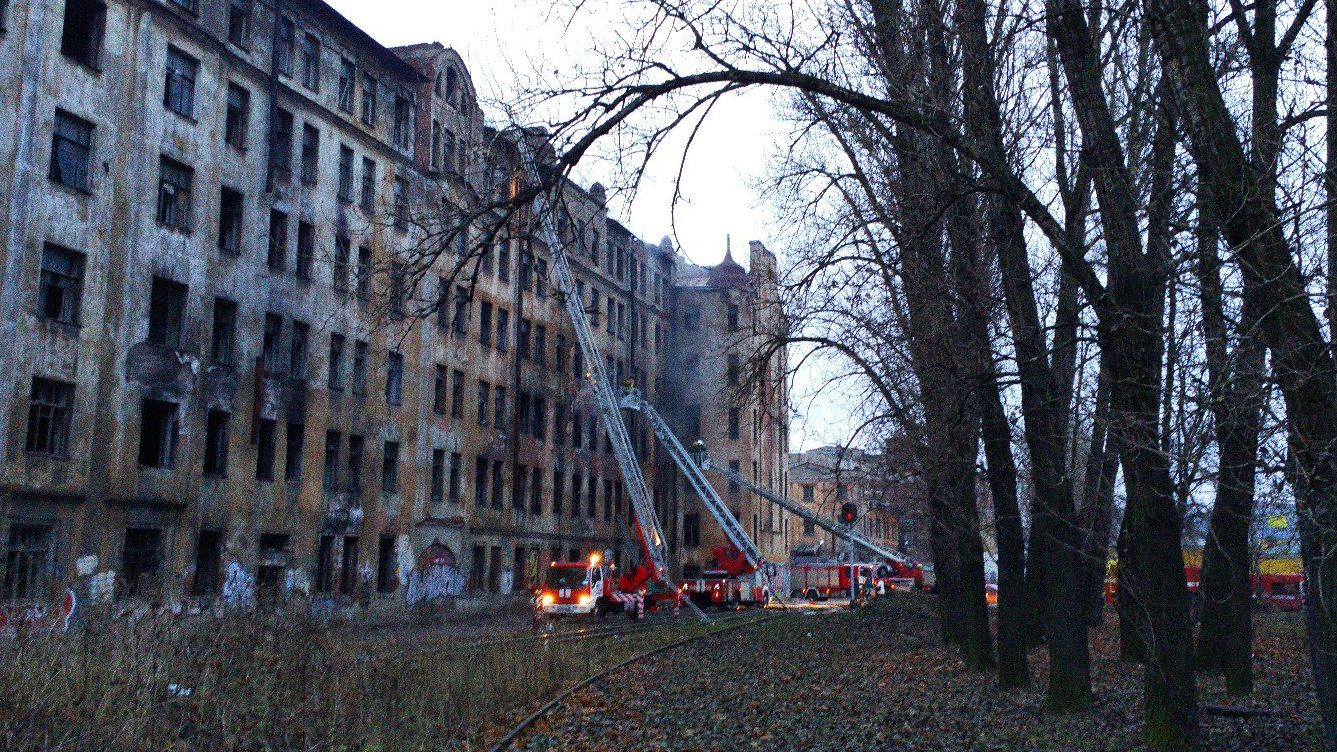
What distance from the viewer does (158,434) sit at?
30125 millimetres

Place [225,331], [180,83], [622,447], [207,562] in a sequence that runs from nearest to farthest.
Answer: [180,83] → [207,562] → [225,331] → [622,447]

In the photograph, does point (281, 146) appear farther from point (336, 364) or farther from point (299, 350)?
point (336, 364)

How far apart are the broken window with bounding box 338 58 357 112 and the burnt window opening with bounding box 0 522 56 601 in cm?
1682

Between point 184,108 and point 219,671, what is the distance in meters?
23.3

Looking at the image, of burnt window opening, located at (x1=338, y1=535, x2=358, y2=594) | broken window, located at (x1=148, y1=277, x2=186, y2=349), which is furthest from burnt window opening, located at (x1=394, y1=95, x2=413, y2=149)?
burnt window opening, located at (x1=338, y1=535, x2=358, y2=594)

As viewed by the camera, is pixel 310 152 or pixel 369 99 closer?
pixel 310 152

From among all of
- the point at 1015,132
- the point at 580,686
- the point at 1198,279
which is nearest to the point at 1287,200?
the point at 1198,279

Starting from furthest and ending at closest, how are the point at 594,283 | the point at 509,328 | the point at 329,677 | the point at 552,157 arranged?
the point at 594,283 < the point at 509,328 < the point at 329,677 < the point at 552,157

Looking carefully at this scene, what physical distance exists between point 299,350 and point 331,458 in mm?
3673

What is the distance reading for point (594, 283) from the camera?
5859cm

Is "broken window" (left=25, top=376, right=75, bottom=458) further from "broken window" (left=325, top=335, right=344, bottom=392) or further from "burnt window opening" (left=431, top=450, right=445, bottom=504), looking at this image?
"burnt window opening" (left=431, top=450, right=445, bottom=504)

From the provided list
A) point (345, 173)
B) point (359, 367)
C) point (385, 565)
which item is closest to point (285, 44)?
point (345, 173)

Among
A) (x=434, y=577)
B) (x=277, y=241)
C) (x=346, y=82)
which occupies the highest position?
(x=346, y=82)

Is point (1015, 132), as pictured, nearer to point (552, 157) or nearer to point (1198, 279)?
point (1198, 279)
